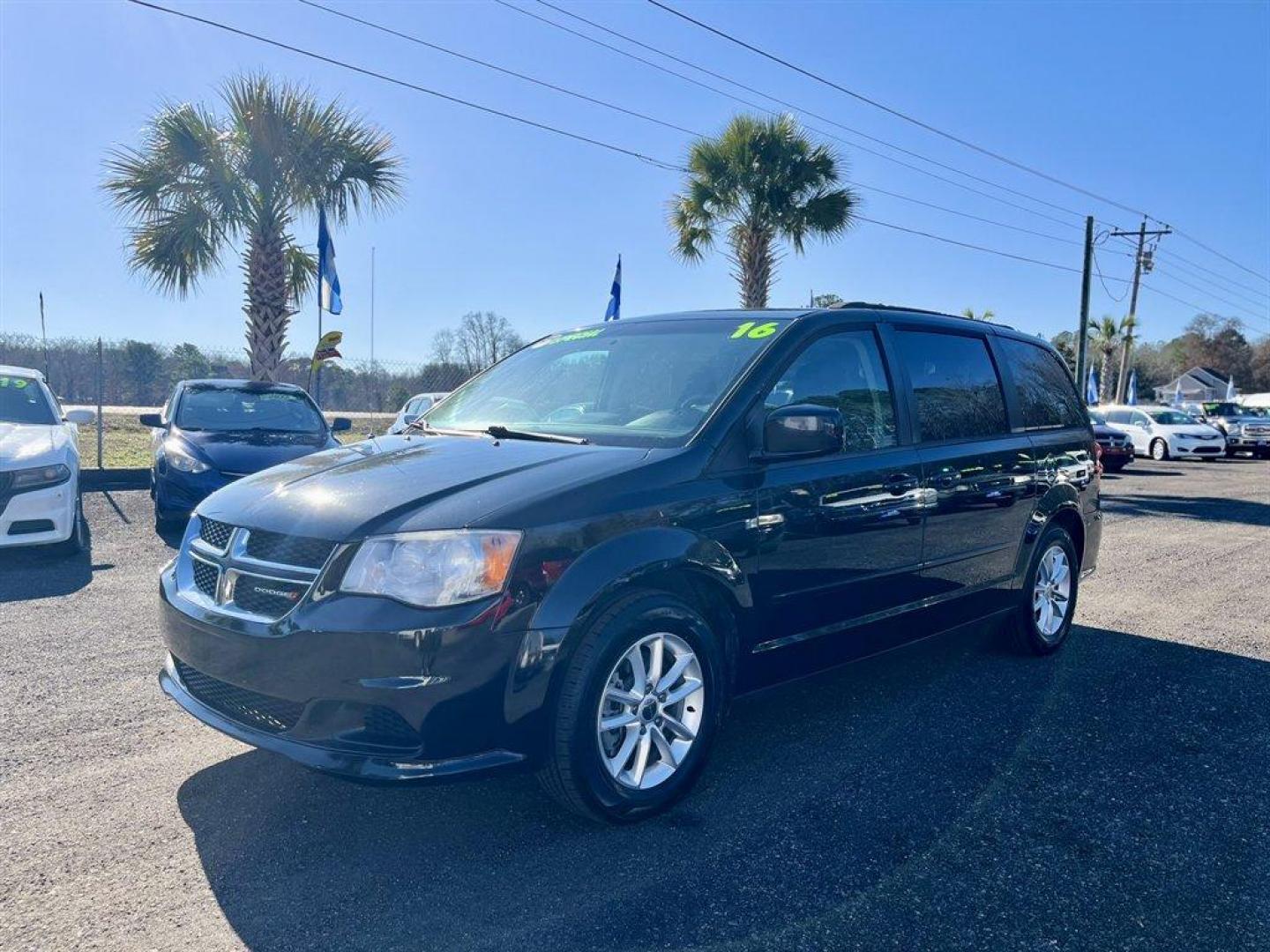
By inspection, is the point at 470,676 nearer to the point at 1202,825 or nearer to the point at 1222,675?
the point at 1202,825

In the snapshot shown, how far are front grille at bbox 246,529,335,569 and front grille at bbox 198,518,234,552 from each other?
0.53 feet

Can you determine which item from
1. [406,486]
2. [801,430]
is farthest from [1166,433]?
[406,486]

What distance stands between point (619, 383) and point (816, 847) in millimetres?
2015

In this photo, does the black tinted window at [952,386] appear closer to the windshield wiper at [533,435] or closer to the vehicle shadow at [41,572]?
the windshield wiper at [533,435]

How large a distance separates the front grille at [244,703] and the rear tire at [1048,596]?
384 centimetres

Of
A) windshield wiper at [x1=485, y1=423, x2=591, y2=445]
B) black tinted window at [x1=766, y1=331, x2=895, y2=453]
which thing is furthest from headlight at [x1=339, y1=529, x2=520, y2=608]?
black tinted window at [x1=766, y1=331, x2=895, y2=453]

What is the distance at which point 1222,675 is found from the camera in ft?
16.3

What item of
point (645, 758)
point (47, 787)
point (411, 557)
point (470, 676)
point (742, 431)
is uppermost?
point (742, 431)

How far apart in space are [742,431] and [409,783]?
1680mm

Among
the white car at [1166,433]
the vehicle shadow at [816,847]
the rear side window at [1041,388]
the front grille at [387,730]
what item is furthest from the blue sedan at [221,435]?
the white car at [1166,433]

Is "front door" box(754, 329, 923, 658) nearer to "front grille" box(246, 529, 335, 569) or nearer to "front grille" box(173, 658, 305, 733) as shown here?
"front grille" box(246, 529, 335, 569)

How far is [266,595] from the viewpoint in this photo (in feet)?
9.54

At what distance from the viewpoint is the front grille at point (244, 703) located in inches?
111

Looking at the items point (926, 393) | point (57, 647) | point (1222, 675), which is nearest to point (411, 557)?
point (926, 393)
